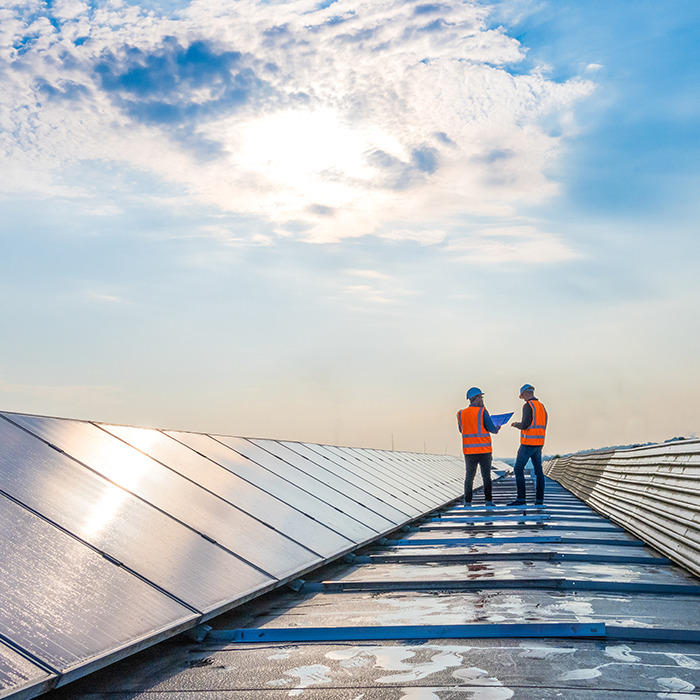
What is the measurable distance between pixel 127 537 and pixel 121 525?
0.53 ft

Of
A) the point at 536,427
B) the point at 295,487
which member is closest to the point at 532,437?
the point at 536,427

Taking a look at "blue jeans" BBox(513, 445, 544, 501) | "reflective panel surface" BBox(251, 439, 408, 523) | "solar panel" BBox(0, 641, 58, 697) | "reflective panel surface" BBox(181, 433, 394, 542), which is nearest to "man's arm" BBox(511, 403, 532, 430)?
"blue jeans" BBox(513, 445, 544, 501)

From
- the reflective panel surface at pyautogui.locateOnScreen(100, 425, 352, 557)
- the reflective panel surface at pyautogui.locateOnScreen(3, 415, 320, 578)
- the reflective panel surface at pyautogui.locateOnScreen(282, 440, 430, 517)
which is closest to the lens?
the reflective panel surface at pyautogui.locateOnScreen(3, 415, 320, 578)

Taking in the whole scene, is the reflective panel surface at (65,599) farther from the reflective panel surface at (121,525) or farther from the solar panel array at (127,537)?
the reflective panel surface at (121,525)

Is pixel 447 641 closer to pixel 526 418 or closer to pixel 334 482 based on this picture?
pixel 334 482

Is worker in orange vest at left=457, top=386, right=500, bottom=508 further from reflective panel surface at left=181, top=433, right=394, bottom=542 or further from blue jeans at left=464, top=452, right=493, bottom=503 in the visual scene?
reflective panel surface at left=181, top=433, right=394, bottom=542

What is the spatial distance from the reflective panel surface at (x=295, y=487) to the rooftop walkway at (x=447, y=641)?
135cm

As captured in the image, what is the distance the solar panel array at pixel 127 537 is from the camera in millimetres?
3555

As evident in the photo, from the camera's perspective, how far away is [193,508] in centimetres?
609

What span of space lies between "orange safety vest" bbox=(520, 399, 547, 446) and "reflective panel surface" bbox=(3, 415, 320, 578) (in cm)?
823

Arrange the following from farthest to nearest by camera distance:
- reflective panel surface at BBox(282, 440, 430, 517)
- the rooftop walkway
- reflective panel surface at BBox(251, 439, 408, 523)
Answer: reflective panel surface at BBox(282, 440, 430, 517) → reflective panel surface at BBox(251, 439, 408, 523) → the rooftop walkway

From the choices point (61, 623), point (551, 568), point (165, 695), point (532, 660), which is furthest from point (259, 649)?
point (551, 568)

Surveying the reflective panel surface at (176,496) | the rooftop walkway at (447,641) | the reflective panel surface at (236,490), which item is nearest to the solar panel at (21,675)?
the rooftop walkway at (447,641)

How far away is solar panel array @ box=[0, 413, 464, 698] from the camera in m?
3.55
